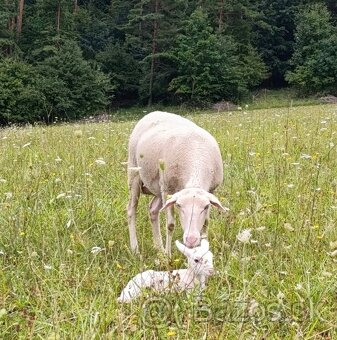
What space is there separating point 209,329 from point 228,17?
5291 centimetres

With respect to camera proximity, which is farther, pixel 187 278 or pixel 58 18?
pixel 58 18

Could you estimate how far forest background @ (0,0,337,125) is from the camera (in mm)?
40562

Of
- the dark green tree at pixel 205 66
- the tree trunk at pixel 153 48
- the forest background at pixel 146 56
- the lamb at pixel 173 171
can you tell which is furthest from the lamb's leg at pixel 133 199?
the tree trunk at pixel 153 48

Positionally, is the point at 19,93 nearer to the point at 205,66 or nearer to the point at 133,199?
the point at 205,66

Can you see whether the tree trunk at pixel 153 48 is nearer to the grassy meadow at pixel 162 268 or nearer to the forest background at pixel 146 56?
the forest background at pixel 146 56

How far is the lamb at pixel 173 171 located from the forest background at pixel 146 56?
34213 mm

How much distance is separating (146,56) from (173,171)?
44.0 m

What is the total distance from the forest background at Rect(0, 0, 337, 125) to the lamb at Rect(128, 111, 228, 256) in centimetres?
3421

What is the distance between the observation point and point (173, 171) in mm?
4328

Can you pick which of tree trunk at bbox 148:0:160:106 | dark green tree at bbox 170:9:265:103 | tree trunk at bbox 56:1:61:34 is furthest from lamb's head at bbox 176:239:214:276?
tree trunk at bbox 148:0:160:106

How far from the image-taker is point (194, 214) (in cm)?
338

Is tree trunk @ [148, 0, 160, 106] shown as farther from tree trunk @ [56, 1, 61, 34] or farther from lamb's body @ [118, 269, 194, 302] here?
lamb's body @ [118, 269, 194, 302]

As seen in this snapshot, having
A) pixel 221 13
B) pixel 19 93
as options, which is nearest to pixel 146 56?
pixel 221 13

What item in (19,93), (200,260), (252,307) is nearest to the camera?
(252,307)
